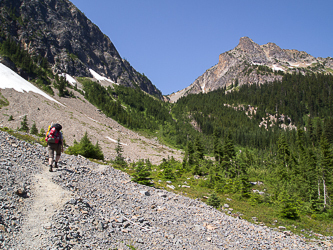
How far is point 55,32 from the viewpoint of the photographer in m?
150

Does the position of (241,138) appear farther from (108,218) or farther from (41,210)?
(41,210)

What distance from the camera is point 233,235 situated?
11.2 metres

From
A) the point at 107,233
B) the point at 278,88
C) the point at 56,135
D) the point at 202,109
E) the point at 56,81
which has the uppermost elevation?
the point at 278,88

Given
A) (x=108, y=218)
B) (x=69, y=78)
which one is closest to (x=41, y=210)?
(x=108, y=218)

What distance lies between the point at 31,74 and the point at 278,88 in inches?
7837

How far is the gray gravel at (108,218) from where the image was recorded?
630cm

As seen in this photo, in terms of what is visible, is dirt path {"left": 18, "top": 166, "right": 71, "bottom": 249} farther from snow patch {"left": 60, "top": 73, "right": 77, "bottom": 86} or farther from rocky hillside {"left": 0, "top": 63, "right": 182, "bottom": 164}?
snow patch {"left": 60, "top": 73, "right": 77, "bottom": 86}

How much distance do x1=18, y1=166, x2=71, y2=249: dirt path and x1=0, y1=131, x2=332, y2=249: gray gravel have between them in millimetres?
50

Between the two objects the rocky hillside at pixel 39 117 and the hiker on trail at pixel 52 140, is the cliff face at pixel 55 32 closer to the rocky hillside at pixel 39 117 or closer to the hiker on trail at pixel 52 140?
the rocky hillside at pixel 39 117

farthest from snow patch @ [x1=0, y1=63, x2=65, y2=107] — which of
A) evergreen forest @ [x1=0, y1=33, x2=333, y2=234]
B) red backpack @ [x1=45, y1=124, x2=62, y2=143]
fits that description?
red backpack @ [x1=45, y1=124, x2=62, y2=143]

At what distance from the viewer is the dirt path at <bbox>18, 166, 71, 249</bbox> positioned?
5.67 meters

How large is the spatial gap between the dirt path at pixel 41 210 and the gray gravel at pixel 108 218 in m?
0.05

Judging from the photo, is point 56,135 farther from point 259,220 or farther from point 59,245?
point 259,220

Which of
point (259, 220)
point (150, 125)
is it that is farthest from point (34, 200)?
point (150, 125)
